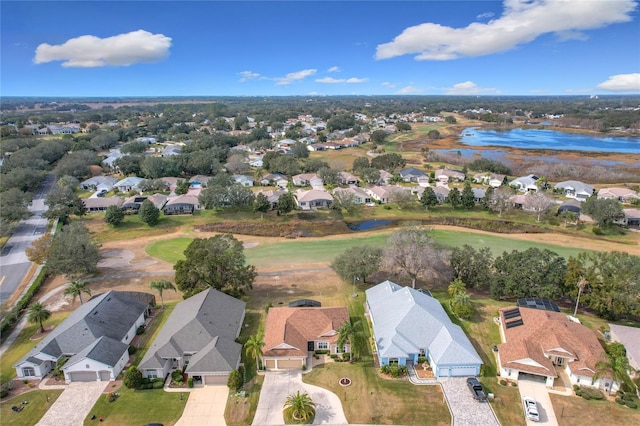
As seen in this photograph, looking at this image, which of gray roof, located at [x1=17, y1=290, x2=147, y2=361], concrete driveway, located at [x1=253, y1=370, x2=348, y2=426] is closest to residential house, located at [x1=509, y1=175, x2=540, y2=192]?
concrete driveway, located at [x1=253, y1=370, x2=348, y2=426]

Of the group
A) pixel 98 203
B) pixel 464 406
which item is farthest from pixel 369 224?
pixel 98 203

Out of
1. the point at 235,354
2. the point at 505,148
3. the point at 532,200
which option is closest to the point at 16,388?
the point at 235,354

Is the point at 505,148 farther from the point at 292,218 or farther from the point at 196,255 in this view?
the point at 196,255

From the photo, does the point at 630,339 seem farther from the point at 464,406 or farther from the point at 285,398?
the point at 285,398

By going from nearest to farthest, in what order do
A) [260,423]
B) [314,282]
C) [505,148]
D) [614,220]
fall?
[260,423] → [314,282] → [614,220] → [505,148]

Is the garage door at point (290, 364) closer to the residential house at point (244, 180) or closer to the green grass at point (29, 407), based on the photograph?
the green grass at point (29, 407)

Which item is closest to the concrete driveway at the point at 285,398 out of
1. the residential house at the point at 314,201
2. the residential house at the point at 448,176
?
the residential house at the point at 314,201
